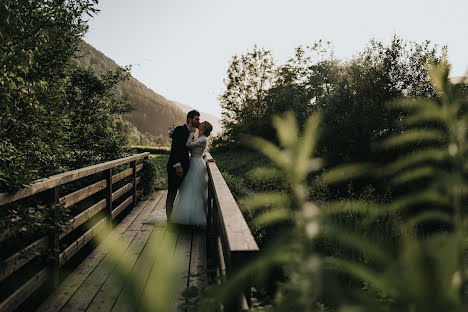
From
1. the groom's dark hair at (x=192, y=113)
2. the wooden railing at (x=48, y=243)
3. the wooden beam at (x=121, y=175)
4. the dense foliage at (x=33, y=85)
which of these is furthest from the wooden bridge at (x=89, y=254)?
the groom's dark hair at (x=192, y=113)

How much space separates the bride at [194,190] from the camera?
16.8 feet

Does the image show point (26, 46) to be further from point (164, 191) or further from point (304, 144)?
point (164, 191)

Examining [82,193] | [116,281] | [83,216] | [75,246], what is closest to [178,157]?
[82,193]

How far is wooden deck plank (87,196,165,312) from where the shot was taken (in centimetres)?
30

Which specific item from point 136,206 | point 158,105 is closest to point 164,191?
point 136,206

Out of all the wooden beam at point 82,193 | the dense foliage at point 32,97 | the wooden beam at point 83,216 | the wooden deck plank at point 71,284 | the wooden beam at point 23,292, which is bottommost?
the wooden deck plank at point 71,284

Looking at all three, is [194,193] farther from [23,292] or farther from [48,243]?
[23,292]

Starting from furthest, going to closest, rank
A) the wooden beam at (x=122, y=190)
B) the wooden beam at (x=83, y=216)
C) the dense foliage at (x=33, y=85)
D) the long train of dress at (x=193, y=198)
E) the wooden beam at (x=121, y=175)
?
the wooden beam at (x=121, y=175) < the wooden beam at (x=122, y=190) < the long train of dress at (x=193, y=198) < the wooden beam at (x=83, y=216) < the dense foliage at (x=33, y=85)

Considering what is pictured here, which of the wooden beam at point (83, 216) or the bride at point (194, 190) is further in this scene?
the bride at point (194, 190)

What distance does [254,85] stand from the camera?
30.9 metres

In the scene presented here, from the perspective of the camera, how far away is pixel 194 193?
5.35 metres

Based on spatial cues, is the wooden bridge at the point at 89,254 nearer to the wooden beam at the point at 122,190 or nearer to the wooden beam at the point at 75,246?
the wooden beam at the point at 75,246

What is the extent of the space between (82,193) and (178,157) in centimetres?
170

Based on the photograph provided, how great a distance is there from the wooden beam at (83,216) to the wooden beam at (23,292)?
0.54 m
